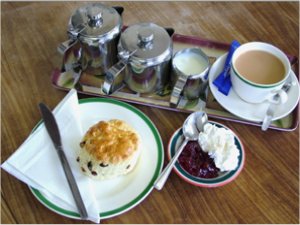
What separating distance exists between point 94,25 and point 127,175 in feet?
1.20

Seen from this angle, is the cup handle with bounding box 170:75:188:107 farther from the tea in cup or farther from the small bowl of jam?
the small bowl of jam

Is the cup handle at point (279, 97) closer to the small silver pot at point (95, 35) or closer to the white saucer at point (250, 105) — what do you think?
the white saucer at point (250, 105)

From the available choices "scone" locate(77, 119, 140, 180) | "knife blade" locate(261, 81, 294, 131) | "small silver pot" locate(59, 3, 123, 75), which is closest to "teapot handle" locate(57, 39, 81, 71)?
"small silver pot" locate(59, 3, 123, 75)

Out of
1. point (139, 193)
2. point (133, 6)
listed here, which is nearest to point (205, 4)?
point (133, 6)

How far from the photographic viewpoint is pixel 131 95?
3.15 feet

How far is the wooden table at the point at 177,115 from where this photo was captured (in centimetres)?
80

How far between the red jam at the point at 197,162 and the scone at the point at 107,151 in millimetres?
103

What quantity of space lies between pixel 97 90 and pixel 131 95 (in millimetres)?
89

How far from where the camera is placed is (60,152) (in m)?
0.83

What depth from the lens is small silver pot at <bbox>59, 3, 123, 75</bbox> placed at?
90 cm

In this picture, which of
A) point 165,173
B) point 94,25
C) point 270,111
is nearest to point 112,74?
point 94,25

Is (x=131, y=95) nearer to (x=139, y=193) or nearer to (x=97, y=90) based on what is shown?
(x=97, y=90)

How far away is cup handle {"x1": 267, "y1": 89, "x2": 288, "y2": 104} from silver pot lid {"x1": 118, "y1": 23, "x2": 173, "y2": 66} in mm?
265

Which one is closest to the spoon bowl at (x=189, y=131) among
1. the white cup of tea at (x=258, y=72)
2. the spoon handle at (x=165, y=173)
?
the spoon handle at (x=165, y=173)
